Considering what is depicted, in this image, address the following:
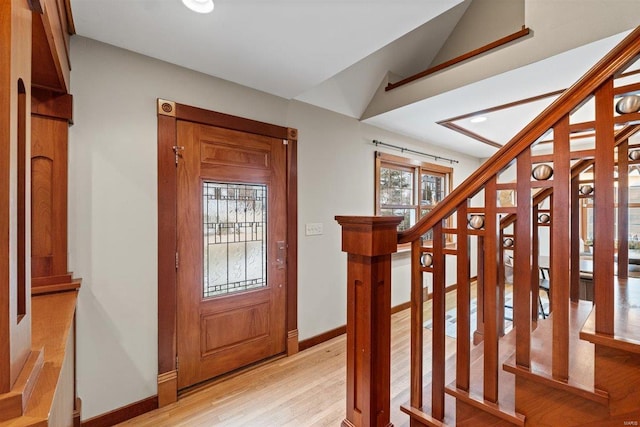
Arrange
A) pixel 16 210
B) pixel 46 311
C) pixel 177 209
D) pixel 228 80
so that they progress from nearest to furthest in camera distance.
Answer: pixel 16 210, pixel 46 311, pixel 177 209, pixel 228 80

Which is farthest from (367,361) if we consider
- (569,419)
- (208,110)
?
(208,110)

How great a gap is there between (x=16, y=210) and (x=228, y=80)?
205 cm

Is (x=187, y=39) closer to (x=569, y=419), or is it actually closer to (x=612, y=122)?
(x=612, y=122)

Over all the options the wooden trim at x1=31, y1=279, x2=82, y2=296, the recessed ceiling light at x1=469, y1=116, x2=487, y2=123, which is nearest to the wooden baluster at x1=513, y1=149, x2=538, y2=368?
the wooden trim at x1=31, y1=279, x2=82, y2=296

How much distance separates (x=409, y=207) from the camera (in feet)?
14.4

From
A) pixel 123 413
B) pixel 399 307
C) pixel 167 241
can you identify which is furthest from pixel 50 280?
pixel 399 307

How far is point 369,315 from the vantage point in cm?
132

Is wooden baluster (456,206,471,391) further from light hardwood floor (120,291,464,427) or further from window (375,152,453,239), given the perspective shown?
window (375,152,453,239)

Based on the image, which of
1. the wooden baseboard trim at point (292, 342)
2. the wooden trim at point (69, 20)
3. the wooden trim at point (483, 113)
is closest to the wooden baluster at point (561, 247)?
the wooden trim at point (483, 113)

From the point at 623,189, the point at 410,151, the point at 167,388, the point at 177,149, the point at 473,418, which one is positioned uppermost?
the point at 410,151

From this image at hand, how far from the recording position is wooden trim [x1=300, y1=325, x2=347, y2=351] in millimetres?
2971

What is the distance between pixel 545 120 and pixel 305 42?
145cm

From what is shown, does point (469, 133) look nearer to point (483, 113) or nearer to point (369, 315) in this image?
point (483, 113)

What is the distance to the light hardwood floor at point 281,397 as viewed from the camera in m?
1.99
